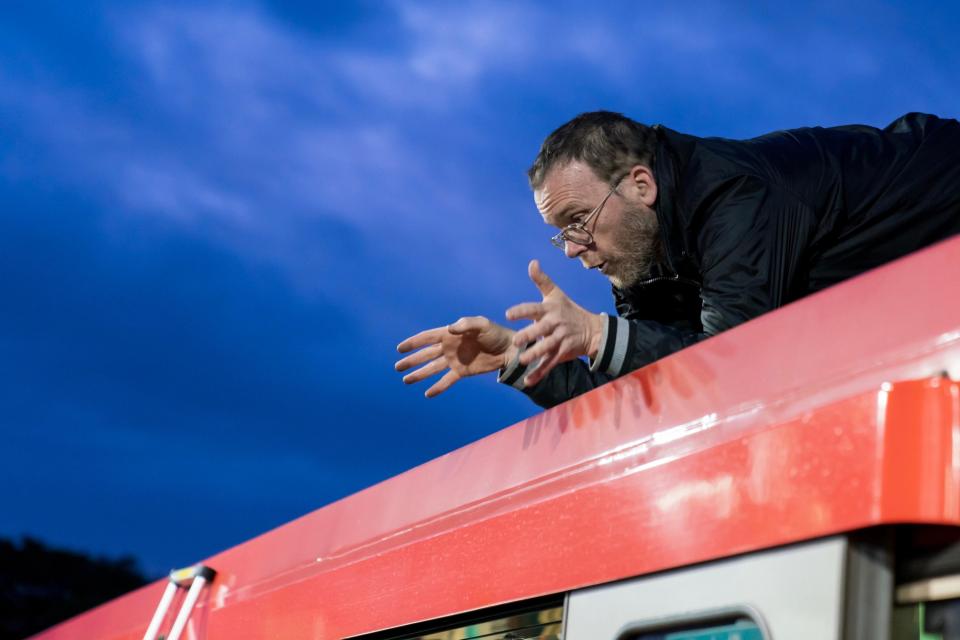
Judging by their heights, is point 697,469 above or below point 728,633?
above

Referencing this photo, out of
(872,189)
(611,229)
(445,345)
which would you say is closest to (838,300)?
(445,345)

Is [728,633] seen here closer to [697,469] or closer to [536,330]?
[697,469]

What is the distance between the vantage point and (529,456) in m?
2.20

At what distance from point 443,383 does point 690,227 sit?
760 millimetres

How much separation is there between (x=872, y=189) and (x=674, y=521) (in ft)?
5.69

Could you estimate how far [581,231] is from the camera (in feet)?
11.7

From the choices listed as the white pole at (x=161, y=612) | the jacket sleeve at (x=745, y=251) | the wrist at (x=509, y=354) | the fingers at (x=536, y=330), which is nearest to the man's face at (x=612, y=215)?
the jacket sleeve at (x=745, y=251)

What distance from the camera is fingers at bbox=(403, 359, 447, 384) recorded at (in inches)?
113

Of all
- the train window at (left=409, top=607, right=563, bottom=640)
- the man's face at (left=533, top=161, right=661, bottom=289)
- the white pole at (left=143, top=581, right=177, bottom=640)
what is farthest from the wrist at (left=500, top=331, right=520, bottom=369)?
the white pole at (left=143, top=581, right=177, bottom=640)

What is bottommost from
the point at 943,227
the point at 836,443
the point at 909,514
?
the point at 909,514

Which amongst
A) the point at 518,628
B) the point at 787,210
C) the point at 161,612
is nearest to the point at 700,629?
the point at 518,628

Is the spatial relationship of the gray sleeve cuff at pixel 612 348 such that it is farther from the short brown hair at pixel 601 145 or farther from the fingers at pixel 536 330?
the short brown hair at pixel 601 145

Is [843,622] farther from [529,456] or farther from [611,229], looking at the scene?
[611,229]

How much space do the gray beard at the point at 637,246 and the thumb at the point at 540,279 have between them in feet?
3.52
